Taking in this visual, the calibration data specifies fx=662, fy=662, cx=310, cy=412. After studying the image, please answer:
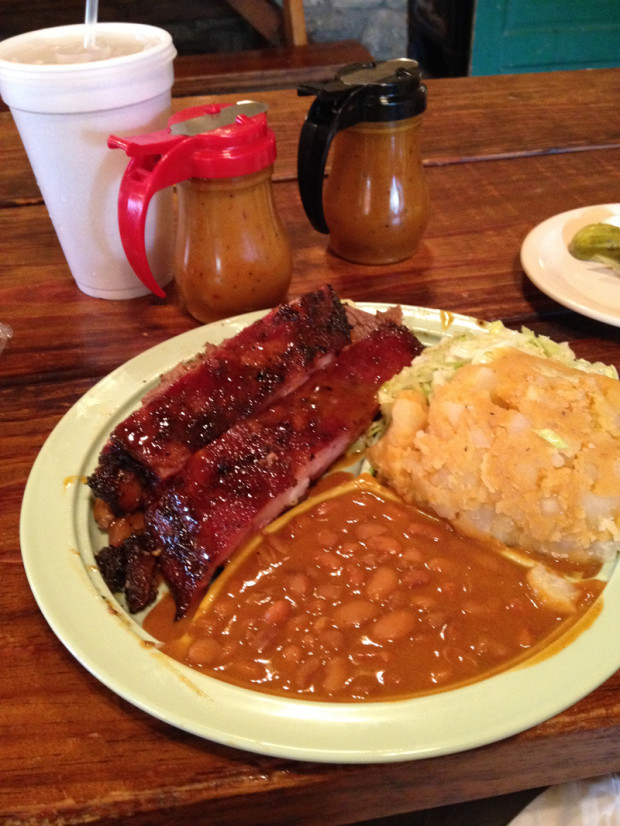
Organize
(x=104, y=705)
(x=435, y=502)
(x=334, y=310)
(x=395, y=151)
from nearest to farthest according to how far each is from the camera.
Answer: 1. (x=104, y=705)
2. (x=435, y=502)
3. (x=334, y=310)
4. (x=395, y=151)

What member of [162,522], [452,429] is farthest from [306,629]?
[452,429]

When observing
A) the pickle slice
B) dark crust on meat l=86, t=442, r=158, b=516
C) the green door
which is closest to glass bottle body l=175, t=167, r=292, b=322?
dark crust on meat l=86, t=442, r=158, b=516

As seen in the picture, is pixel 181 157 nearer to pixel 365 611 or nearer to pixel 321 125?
pixel 321 125

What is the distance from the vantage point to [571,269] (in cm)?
214

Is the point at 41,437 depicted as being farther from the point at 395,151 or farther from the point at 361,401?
the point at 395,151

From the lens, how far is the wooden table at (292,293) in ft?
3.43

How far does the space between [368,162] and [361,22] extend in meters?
5.44

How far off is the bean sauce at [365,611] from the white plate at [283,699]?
2.0 inches

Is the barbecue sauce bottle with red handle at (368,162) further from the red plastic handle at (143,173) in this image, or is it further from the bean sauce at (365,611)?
the bean sauce at (365,611)

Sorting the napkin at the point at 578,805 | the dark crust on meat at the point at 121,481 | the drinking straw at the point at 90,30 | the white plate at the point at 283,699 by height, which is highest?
the drinking straw at the point at 90,30

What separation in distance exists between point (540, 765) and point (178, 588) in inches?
28.3

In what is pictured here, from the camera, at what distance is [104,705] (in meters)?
1.12

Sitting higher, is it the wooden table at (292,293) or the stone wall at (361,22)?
the stone wall at (361,22)

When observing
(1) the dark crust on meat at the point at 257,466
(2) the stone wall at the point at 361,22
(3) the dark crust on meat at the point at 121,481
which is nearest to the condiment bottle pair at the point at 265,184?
(1) the dark crust on meat at the point at 257,466
